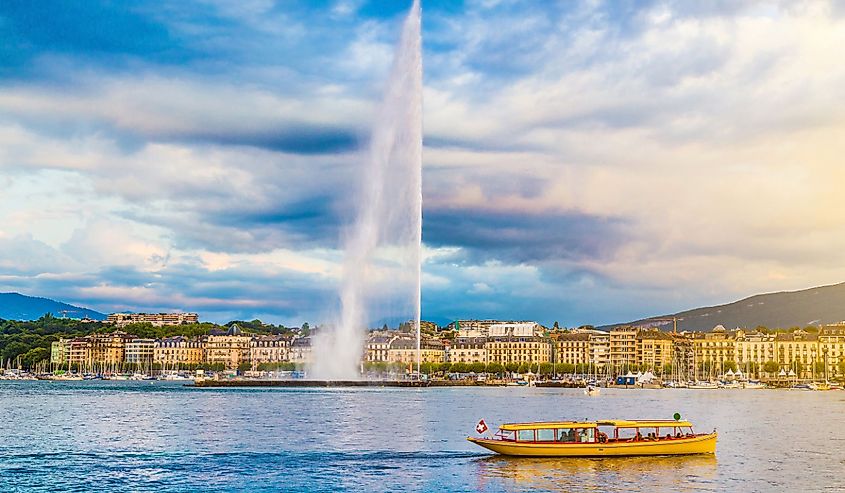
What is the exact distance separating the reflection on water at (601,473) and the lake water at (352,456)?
0.05 metres

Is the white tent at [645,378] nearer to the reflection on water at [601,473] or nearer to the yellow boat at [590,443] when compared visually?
the yellow boat at [590,443]

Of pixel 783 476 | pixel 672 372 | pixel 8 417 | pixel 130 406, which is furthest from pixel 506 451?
pixel 672 372

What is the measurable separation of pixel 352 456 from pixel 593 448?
10597 millimetres

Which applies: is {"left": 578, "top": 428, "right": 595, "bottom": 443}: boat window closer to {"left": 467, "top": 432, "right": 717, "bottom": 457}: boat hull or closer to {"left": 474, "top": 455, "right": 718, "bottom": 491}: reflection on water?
{"left": 467, "top": 432, "right": 717, "bottom": 457}: boat hull

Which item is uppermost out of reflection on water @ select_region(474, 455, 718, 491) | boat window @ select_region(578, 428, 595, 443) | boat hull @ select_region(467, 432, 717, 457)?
boat window @ select_region(578, 428, 595, 443)

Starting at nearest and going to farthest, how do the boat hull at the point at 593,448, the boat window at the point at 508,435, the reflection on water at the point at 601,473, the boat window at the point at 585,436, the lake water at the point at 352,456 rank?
the reflection on water at the point at 601,473 < the lake water at the point at 352,456 < the boat hull at the point at 593,448 < the boat window at the point at 585,436 < the boat window at the point at 508,435

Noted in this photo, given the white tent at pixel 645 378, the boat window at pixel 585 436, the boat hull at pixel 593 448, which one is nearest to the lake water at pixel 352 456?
the boat hull at pixel 593 448

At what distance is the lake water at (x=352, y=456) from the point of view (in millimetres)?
38375

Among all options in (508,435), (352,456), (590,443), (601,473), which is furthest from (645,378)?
(601,473)

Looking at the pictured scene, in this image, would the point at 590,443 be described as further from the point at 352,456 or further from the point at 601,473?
the point at 352,456

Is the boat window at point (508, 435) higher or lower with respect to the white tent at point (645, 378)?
higher

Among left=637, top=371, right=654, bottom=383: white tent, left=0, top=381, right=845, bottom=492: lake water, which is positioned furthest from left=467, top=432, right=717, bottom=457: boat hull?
left=637, top=371, right=654, bottom=383: white tent

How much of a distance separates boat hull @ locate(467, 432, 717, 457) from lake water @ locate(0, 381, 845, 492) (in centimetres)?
49

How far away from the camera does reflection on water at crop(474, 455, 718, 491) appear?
1497 inches
